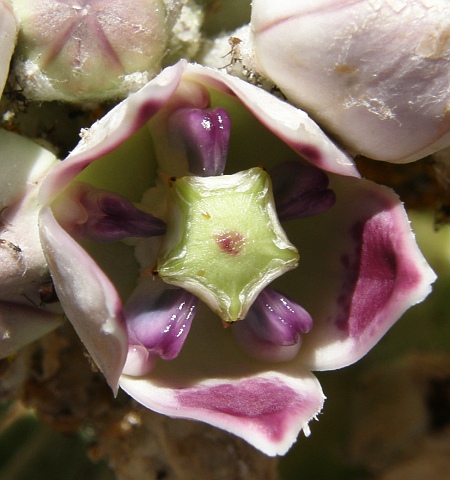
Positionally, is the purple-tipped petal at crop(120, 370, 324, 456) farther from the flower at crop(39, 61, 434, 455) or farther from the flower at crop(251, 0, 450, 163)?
the flower at crop(251, 0, 450, 163)

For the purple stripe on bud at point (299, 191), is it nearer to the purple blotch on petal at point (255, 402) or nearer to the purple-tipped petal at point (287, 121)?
the purple-tipped petal at point (287, 121)

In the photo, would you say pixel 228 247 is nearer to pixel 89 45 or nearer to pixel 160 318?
pixel 160 318

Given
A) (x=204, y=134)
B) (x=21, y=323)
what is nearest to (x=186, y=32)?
(x=204, y=134)

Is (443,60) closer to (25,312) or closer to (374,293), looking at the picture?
(374,293)

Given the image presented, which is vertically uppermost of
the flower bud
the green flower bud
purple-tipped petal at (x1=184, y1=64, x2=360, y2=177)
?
the flower bud

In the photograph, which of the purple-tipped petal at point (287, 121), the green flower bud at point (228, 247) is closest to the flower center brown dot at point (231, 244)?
the green flower bud at point (228, 247)

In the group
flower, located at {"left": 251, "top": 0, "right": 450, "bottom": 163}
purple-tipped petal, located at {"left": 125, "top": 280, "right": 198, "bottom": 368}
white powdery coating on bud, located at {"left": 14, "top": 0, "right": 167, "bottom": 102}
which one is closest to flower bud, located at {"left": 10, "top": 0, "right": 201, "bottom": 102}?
white powdery coating on bud, located at {"left": 14, "top": 0, "right": 167, "bottom": 102}
